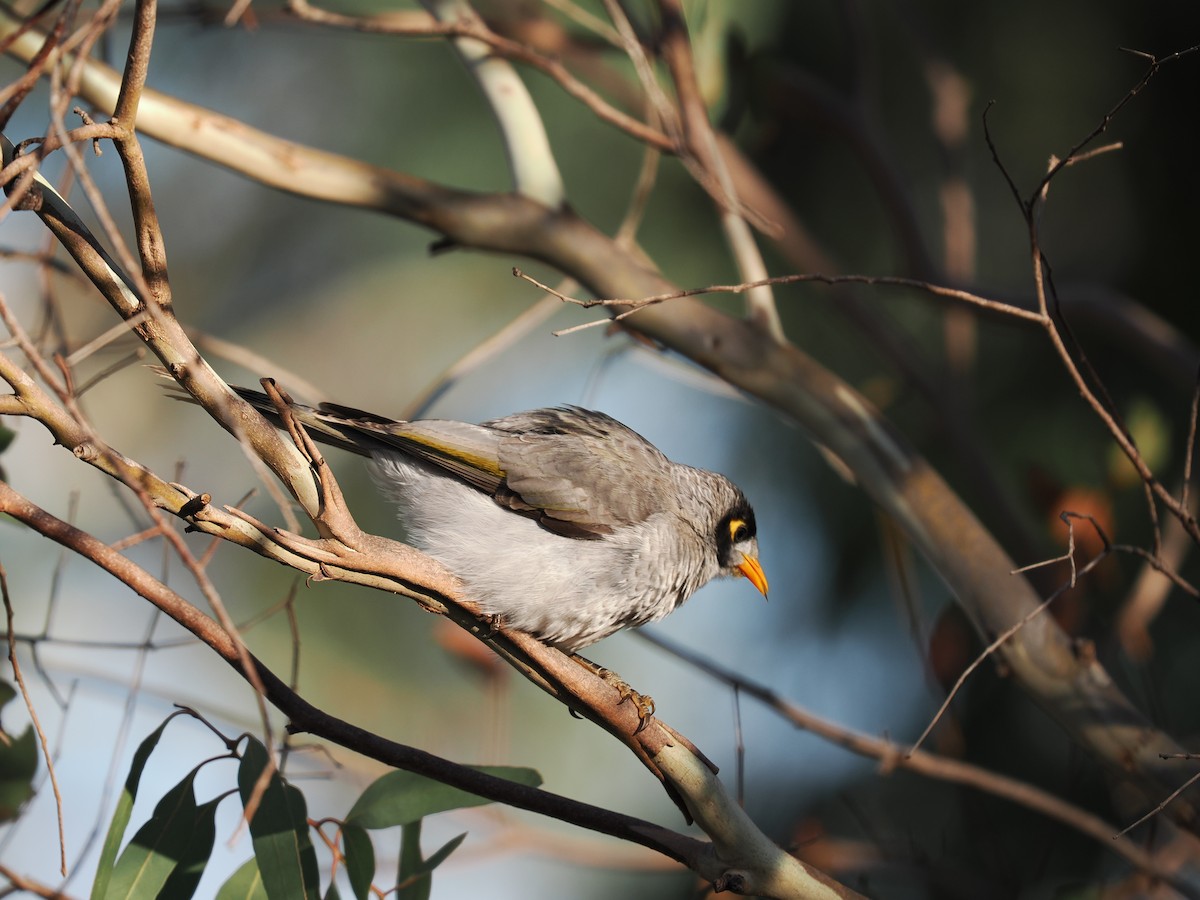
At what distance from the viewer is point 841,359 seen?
203 inches

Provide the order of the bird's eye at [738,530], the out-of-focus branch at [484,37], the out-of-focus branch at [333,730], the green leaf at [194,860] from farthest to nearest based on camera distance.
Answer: the bird's eye at [738,530], the out-of-focus branch at [484,37], the green leaf at [194,860], the out-of-focus branch at [333,730]

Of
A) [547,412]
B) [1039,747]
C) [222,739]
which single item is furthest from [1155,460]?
[222,739]

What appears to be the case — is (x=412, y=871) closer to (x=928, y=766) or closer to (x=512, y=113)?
(x=928, y=766)

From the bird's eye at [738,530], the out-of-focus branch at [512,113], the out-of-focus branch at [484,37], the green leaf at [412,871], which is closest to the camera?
the green leaf at [412,871]

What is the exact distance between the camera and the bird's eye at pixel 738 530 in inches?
125

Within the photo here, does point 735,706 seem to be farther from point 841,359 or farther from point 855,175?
point 855,175

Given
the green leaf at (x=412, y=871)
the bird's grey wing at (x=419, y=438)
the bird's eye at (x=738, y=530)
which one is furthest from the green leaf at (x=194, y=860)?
the bird's eye at (x=738, y=530)

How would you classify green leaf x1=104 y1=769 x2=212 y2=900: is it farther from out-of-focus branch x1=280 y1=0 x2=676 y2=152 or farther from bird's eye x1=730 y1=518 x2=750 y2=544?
out-of-focus branch x1=280 y1=0 x2=676 y2=152

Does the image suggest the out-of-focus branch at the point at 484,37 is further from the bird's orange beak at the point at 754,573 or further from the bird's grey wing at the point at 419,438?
the bird's orange beak at the point at 754,573

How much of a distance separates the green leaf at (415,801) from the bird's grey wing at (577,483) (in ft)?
1.97

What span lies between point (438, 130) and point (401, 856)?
4.32m

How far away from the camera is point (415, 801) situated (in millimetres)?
2127

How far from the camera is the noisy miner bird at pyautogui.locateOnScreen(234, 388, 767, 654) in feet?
7.48

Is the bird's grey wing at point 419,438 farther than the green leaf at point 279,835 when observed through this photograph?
Yes
